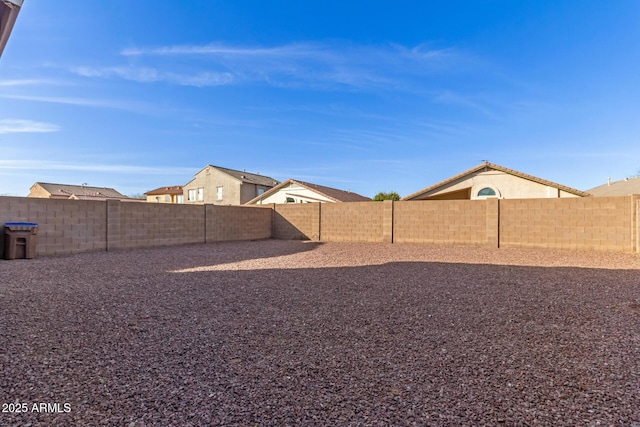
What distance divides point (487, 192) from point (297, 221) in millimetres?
10993

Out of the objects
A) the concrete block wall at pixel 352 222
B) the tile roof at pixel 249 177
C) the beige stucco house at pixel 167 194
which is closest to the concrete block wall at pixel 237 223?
the concrete block wall at pixel 352 222

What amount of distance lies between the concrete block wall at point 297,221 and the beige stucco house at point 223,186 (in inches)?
547

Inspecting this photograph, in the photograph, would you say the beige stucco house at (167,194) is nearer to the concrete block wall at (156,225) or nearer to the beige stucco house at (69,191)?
the beige stucco house at (69,191)

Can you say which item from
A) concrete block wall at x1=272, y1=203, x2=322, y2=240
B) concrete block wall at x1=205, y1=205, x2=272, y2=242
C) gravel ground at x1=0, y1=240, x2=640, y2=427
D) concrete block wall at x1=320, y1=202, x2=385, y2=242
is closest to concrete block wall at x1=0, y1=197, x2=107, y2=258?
concrete block wall at x1=205, y1=205, x2=272, y2=242

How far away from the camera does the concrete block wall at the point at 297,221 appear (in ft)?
56.4

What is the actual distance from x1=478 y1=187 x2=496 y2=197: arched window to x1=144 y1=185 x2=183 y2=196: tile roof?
36.2m

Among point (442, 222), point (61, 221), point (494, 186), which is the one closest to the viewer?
point (61, 221)

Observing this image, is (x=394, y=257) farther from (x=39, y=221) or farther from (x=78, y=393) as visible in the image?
(x=39, y=221)

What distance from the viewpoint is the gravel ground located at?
2.16 meters

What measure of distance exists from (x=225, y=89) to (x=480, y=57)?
11.5 meters

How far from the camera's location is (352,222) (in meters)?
16.2

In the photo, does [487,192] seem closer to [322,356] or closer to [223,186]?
[322,356]

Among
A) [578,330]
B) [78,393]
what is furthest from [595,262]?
[78,393]

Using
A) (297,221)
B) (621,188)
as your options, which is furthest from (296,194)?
(621,188)
